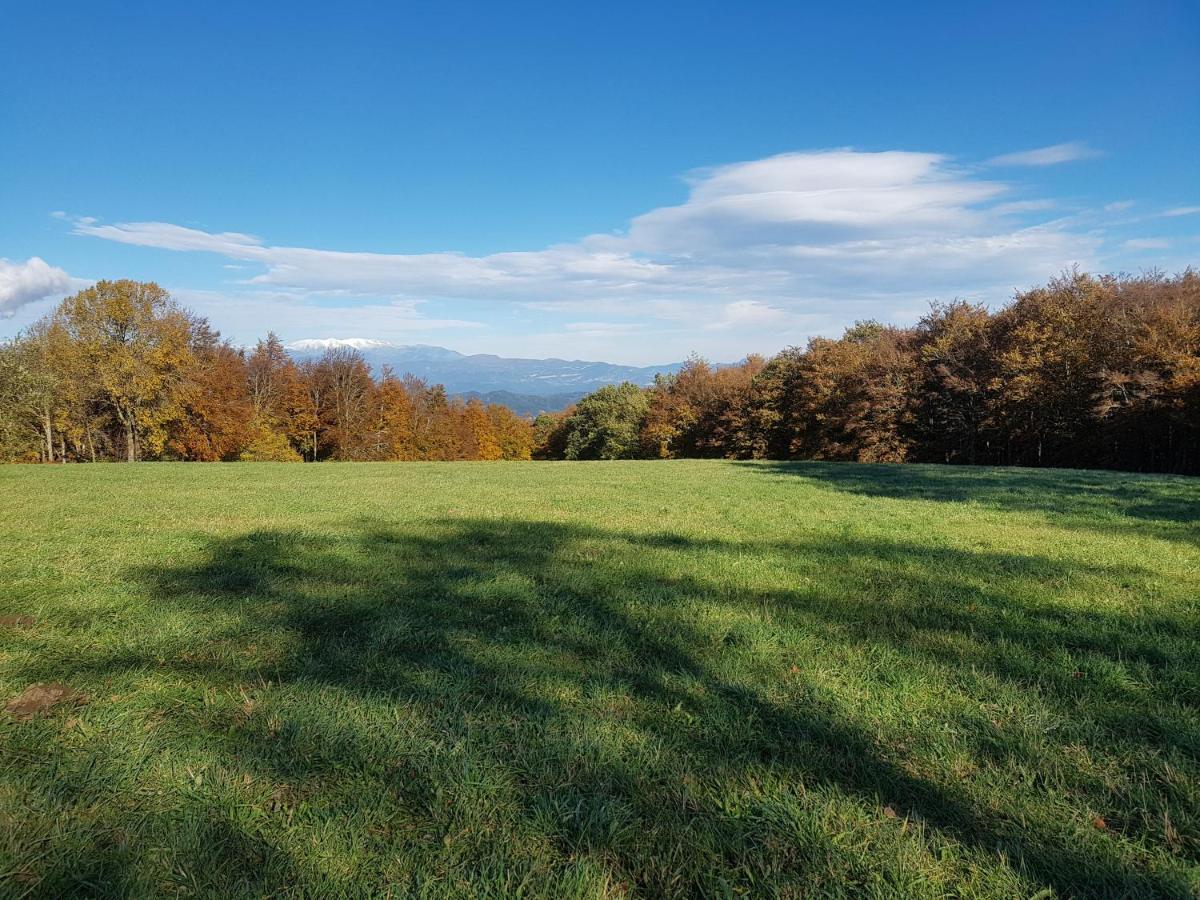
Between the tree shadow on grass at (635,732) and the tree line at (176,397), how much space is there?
4317 cm

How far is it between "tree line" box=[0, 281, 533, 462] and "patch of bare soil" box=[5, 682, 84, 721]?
42.6m

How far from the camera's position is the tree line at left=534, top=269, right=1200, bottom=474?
34.6m

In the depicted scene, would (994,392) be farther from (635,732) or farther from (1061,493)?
(635,732)

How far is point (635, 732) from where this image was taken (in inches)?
135

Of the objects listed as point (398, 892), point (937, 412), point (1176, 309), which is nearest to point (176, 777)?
point (398, 892)

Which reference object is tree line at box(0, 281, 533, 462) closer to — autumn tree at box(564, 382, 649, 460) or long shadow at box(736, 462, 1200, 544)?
autumn tree at box(564, 382, 649, 460)

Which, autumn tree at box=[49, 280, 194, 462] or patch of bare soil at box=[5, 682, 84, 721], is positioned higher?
autumn tree at box=[49, 280, 194, 462]

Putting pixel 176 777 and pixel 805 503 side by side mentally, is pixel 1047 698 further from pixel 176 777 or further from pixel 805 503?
pixel 805 503

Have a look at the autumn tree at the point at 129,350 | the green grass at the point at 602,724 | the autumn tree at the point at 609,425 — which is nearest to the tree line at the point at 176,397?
the autumn tree at the point at 129,350

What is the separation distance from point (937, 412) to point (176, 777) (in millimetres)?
51908

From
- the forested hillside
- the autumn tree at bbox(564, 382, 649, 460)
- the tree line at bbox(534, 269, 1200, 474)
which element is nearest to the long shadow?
the tree line at bbox(534, 269, 1200, 474)

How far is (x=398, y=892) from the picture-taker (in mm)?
2311

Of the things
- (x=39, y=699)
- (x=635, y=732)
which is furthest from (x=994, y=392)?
(x=39, y=699)

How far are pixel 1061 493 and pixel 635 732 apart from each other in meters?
15.2
